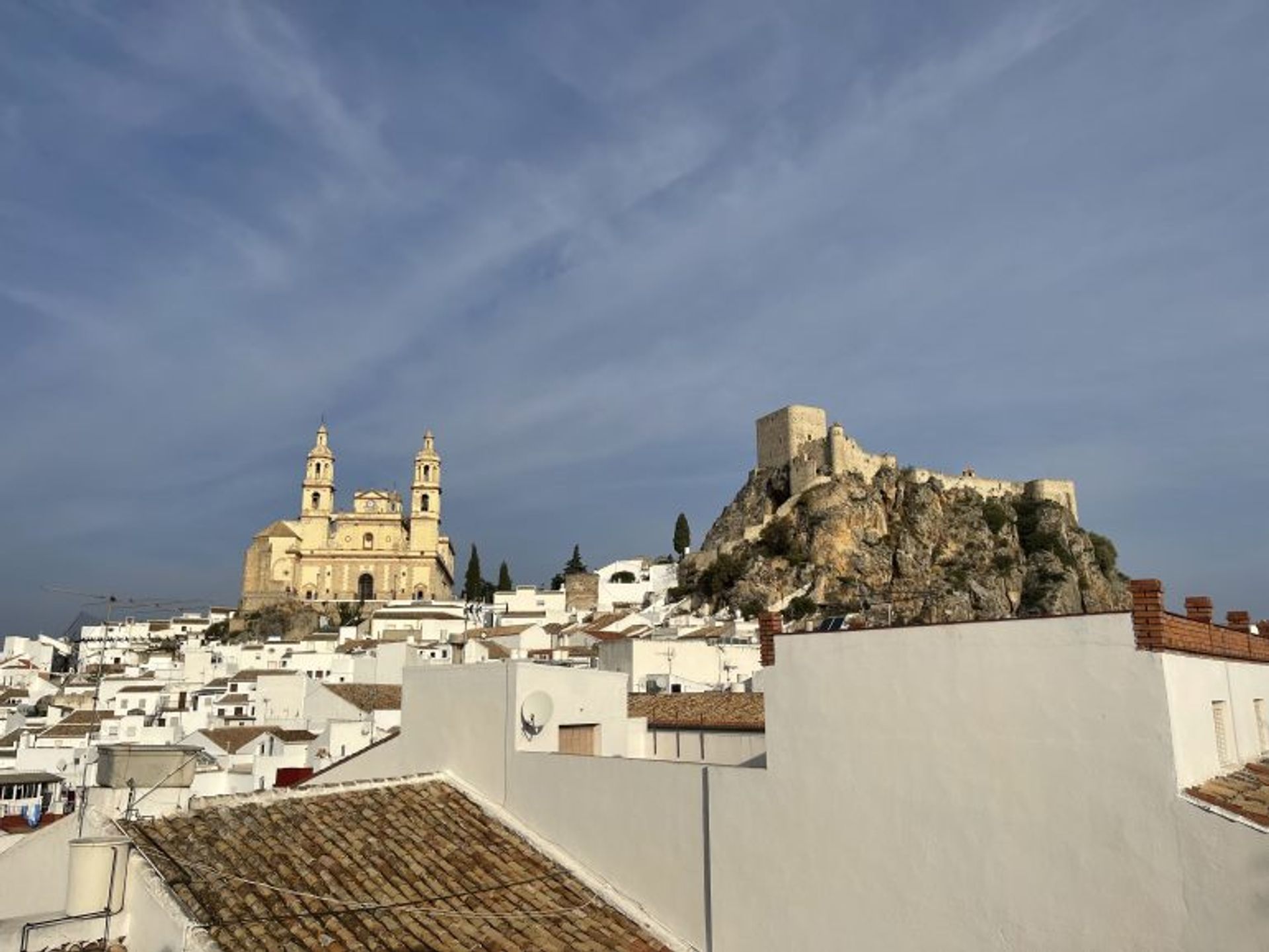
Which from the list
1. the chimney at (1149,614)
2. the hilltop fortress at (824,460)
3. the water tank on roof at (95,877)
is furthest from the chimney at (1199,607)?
the hilltop fortress at (824,460)

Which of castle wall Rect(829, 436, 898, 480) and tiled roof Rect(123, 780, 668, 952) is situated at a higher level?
castle wall Rect(829, 436, 898, 480)

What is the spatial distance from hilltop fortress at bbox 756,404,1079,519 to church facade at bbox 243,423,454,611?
1848 inches

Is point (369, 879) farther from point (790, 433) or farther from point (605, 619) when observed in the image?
point (790, 433)

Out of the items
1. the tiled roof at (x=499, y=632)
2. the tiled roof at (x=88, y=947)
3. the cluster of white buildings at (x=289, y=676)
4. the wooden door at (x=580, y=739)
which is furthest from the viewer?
the tiled roof at (x=499, y=632)

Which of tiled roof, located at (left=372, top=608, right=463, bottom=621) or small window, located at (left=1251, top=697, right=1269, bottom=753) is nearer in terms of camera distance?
small window, located at (left=1251, top=697, right=1269, bottom=753)

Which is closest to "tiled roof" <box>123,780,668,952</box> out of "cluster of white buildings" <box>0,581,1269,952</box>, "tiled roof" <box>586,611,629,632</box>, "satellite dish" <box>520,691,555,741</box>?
"cluster of white buildings" <box>0,581,1269,952</box>

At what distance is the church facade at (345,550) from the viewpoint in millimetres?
118875

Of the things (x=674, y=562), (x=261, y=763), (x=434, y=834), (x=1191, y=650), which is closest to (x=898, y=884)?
(x=1191, y=650)

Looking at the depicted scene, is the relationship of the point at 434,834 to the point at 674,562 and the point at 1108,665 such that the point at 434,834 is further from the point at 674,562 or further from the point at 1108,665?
the point at 674,562

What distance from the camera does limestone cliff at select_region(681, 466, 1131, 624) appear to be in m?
78.1

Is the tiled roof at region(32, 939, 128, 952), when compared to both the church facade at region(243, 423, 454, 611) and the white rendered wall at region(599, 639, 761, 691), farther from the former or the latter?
the church facade at region(243, 423, 454, 611)

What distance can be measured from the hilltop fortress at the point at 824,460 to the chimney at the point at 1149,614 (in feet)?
272

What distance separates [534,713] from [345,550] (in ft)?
372

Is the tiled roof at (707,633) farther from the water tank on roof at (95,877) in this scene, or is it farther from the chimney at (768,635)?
the water tank on roof at (95,877)
